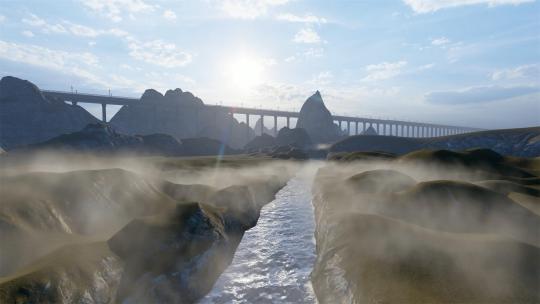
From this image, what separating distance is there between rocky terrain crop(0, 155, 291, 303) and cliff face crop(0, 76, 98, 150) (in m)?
150

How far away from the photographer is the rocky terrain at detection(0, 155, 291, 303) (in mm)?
22234

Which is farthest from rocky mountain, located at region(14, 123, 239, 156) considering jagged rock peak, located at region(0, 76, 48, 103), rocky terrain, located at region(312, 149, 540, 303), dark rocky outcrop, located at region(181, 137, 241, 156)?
rocky terrain, located at region(312, 149, 540, 303)

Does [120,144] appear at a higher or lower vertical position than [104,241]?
higher

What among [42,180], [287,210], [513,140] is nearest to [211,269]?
[42,180]

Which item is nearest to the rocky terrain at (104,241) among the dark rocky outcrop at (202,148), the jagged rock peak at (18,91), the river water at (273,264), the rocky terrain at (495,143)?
the river water at (273,264)

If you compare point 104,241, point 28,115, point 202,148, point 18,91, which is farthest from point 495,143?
point 18,91

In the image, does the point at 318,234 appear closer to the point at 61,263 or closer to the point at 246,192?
the point at 246,192

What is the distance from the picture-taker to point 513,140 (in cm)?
15562

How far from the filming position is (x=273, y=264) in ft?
109

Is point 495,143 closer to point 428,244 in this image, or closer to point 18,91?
point 428,244

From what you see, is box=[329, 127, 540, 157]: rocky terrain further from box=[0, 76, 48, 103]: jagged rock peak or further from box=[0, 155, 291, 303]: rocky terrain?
box=[0, 76, 48, 103]: jagged rock peak

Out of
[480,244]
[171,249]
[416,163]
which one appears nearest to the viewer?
[480,244]

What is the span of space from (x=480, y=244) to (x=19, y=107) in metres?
201

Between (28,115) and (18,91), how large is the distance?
17482 mm
